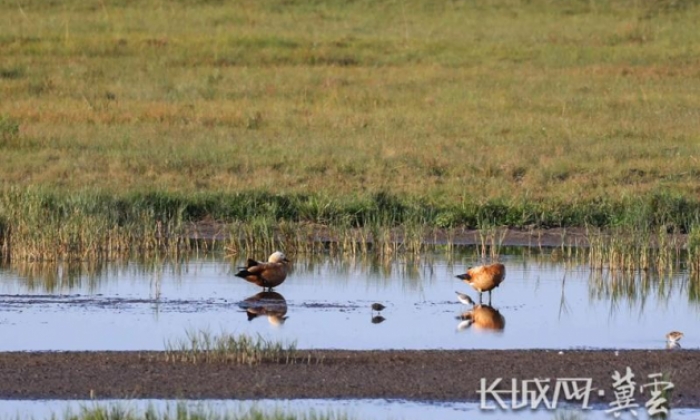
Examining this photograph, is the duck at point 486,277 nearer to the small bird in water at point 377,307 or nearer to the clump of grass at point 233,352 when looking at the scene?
the small bird in water at point 377,307

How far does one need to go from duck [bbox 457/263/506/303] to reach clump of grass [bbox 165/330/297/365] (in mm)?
3123

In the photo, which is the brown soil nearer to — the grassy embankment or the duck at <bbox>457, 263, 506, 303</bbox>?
the duck at <bbox>457, 263, 506, 303</bbox>

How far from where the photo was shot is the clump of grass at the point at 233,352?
31.5 feet

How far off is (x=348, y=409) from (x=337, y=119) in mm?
15739

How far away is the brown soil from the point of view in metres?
8.88

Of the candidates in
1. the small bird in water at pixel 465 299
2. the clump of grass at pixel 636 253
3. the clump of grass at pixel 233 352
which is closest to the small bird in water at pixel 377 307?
the small bird in water at pixel 465 299

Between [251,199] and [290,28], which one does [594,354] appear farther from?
[290,28]

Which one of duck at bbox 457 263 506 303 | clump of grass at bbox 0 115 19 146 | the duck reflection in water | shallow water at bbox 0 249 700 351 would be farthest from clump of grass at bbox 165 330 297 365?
clump of grass at bbox 0 115 19 146

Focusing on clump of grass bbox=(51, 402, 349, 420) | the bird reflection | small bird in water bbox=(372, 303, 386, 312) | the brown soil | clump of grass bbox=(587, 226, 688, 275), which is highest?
clump of grass bbox=(51, 402, 349, 420)

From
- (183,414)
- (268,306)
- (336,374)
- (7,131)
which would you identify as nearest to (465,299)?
(268,306)

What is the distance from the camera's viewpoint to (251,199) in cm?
1753

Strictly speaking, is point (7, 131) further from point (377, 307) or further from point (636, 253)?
point (377, 307)

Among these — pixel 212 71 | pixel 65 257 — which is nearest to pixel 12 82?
pixel 212 71

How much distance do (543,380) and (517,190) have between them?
31.3ft
